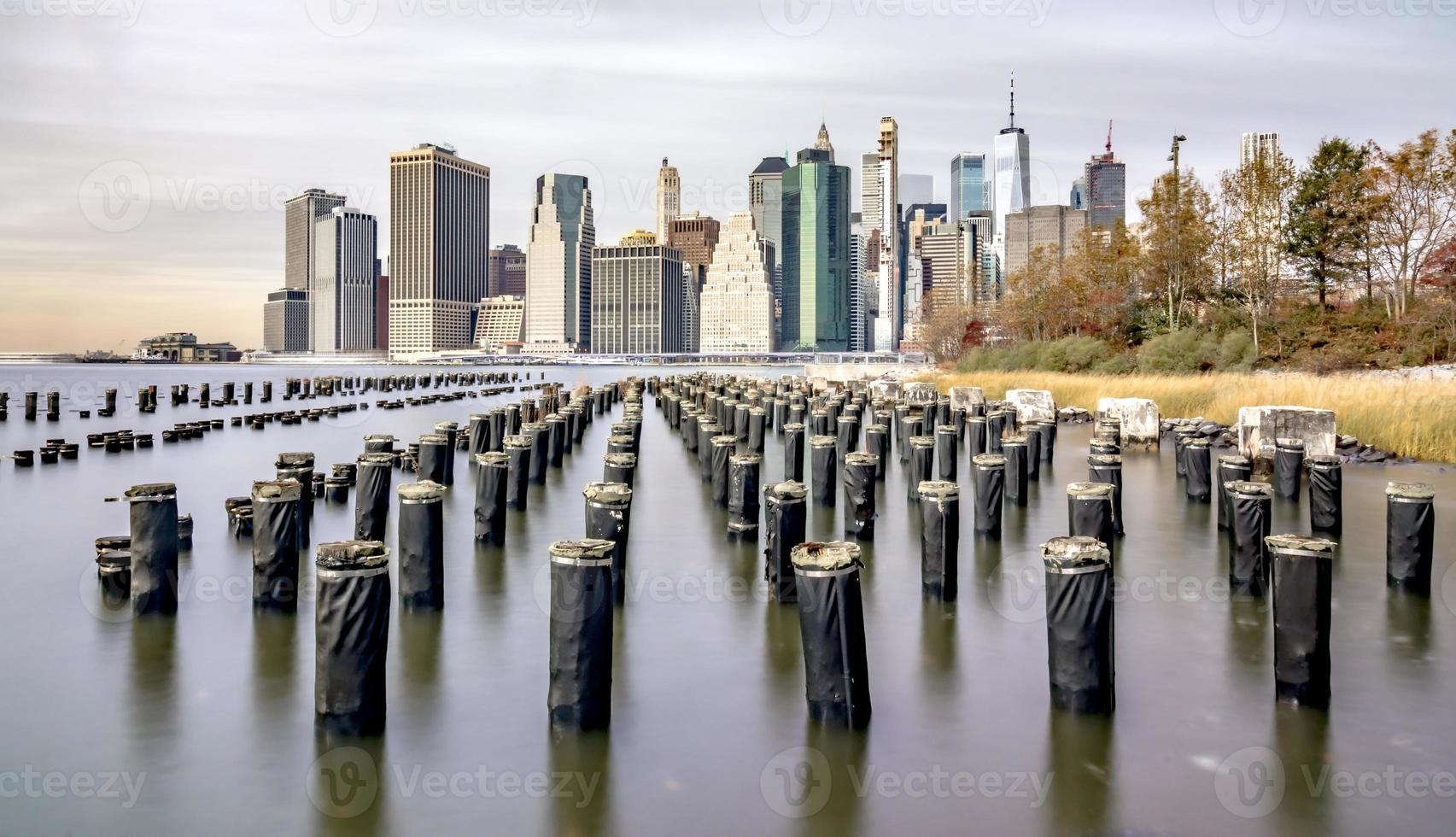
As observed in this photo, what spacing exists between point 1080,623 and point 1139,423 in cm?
1734

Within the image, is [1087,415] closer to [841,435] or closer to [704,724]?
[841,435]

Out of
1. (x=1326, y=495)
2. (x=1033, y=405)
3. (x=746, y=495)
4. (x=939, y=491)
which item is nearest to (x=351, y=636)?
(x=939, y=491)

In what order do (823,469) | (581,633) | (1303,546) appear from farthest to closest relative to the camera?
(823,469) → (1303,546) → (581,633)

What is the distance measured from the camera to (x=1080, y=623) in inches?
225

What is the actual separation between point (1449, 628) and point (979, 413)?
14210 millimetres

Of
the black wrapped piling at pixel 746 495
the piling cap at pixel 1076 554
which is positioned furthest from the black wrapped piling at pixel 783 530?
the piling cap at pixel 1076 554

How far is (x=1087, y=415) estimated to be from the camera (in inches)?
1156

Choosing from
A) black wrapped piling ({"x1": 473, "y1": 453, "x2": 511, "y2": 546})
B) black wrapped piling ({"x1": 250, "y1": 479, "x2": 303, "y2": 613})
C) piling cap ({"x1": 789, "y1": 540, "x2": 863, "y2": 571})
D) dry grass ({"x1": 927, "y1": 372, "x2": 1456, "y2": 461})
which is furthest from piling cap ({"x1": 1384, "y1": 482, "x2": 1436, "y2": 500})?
dry grass ({"x1": 927, "y1": 372, "x2": 1456, "y2": 461})

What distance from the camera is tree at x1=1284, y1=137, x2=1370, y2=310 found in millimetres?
37438

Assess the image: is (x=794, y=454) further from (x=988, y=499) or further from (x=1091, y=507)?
(x=1091, y=507)

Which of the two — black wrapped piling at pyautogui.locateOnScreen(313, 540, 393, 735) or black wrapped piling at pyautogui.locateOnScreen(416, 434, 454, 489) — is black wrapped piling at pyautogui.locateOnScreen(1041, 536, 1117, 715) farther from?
black wrapped piling at pyautogui.locateOnScreen(416, 434, 454, 489)

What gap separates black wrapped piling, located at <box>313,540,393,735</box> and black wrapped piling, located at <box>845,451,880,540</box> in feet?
21.4

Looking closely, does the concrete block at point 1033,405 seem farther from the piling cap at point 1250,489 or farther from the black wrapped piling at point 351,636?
the black wrapped piling at point 351,636

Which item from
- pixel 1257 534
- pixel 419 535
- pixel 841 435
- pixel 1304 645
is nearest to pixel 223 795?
pixel 419 535
